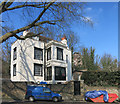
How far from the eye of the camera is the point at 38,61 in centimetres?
2244

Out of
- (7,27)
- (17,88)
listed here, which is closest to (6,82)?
(17,88)

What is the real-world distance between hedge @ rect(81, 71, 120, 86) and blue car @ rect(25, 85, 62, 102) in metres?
5.78

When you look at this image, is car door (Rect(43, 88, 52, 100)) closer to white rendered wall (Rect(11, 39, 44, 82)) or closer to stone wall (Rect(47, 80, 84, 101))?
stone wall (Rect(47, 80, 84, 101))

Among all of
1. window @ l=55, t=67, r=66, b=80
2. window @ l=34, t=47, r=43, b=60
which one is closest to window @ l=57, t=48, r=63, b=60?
window @ l=55, t=67, r=66, b=80

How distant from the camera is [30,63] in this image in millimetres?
21375

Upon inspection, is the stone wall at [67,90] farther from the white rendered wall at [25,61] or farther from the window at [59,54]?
the window at [59,54]

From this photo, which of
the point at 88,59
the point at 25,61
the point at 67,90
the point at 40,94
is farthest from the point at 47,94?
the point at 88,59

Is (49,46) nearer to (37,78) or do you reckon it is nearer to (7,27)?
(37,78)

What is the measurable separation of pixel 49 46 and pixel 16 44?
17.7 ft

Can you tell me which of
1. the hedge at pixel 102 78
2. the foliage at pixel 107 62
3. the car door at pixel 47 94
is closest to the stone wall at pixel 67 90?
the car door at pixel 47 94

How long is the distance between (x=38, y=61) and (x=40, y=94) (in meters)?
8.60

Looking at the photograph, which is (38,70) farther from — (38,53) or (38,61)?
(38,53)

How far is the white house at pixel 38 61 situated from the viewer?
20.7 meters

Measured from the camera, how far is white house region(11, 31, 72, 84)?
67.9 ft
